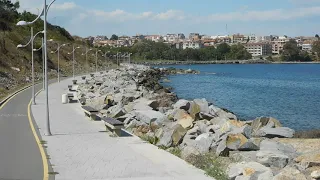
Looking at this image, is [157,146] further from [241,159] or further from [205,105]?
[205,105]

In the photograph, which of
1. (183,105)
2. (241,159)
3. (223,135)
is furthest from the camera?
(183,105)

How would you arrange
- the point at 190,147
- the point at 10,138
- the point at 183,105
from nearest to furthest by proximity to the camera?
the point at 190,147 → the point at 10,138 → the point at 183,105

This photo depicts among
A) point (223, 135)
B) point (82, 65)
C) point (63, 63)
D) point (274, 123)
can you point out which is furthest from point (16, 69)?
point (223, 135)

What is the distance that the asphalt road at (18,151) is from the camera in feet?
36.2

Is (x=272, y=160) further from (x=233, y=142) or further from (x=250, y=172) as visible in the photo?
(x=233, y=142)

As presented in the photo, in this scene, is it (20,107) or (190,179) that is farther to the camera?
(20,107)

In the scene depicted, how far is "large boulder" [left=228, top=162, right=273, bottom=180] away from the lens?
30.7 ft

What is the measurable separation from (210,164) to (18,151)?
224 inches

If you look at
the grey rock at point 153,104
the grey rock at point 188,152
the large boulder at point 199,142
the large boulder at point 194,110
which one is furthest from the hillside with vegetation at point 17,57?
the grey rock at point 188,152

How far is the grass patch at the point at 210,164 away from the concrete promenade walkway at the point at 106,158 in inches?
7.9

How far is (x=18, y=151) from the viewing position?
1387 centimetres

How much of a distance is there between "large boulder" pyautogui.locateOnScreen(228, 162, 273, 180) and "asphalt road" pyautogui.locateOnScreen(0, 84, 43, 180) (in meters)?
4.11

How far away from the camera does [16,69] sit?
65188 millimetres

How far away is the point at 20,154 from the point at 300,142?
9.60m
